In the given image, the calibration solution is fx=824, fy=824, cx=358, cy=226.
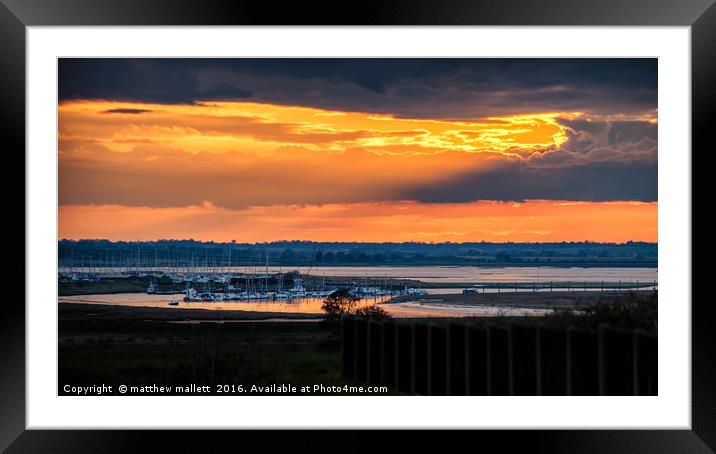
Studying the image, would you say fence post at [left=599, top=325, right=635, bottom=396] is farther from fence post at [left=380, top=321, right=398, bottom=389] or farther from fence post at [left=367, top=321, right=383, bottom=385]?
fence post at [left=367, top=321, right=383, bottom=385]

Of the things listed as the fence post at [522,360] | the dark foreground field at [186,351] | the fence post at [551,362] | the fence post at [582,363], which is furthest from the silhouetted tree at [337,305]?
the fence post at [582,363]

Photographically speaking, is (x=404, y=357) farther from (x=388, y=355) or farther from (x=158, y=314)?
(x=158, y=314)

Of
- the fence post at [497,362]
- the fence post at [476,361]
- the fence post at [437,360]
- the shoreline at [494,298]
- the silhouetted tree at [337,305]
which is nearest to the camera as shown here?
the fence post at [497,362]

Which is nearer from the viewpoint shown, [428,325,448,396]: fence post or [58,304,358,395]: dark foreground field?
[428,325,448,396]: fence post

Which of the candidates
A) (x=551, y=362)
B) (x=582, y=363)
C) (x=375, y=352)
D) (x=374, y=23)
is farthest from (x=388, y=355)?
(x=374, y=23)

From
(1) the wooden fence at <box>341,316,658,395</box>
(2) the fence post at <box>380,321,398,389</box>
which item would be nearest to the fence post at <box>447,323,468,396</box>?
(1) the wooden fence at <box>341,316,658,395</box>

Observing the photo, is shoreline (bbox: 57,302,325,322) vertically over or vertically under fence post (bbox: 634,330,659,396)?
under

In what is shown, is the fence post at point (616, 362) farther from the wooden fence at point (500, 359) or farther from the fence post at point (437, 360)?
the fence post at point (437, 360)
